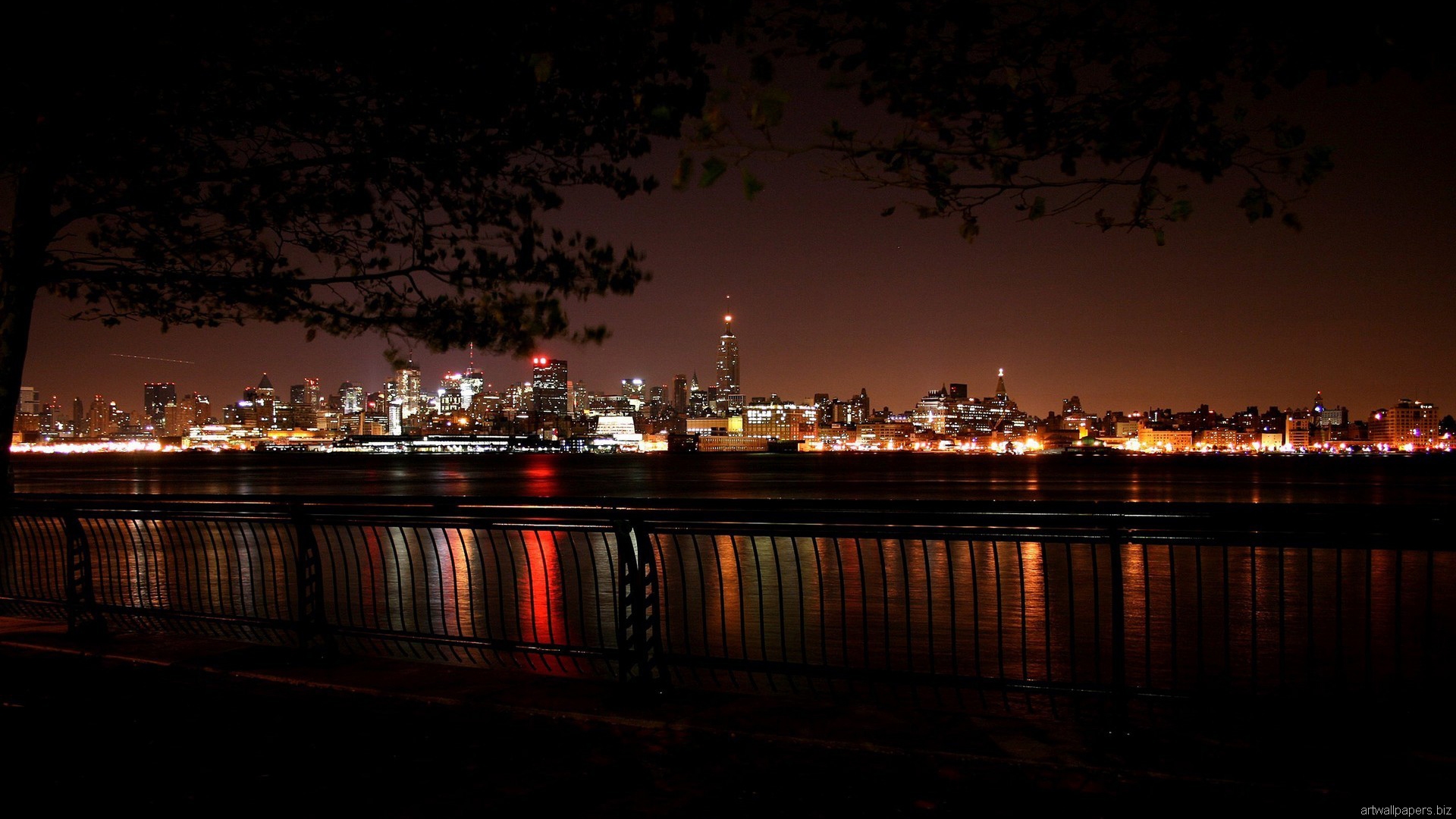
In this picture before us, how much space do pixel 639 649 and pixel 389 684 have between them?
172 cm

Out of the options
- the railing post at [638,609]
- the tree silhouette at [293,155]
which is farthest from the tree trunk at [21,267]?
the railing post at [638,609]

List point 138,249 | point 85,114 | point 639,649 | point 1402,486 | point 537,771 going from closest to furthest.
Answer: point 537,771 → point 639,649 → point 85,114 → point 138,249 → point 1402,486

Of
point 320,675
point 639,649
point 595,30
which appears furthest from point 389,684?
point 595,30

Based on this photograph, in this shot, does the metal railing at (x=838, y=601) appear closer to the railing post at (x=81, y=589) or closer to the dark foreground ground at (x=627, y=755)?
the railing post at (x=81, y=589)

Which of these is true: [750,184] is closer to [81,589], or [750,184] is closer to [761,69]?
A: [761,69]

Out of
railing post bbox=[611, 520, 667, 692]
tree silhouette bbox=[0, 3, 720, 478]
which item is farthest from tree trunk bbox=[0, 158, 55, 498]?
railing post bbox=[611, 520, 667, 692]

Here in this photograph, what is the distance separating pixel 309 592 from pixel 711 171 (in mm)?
5738

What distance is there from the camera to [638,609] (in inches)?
245

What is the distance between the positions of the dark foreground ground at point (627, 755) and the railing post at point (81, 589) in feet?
6.82

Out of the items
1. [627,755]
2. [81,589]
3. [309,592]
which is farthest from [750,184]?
[81,589]

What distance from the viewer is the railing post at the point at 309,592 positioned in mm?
7262

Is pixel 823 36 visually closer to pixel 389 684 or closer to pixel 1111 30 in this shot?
pixel 1111 30

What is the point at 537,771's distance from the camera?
15.5 ft

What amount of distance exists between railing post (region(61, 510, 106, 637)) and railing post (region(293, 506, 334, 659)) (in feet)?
7.07
